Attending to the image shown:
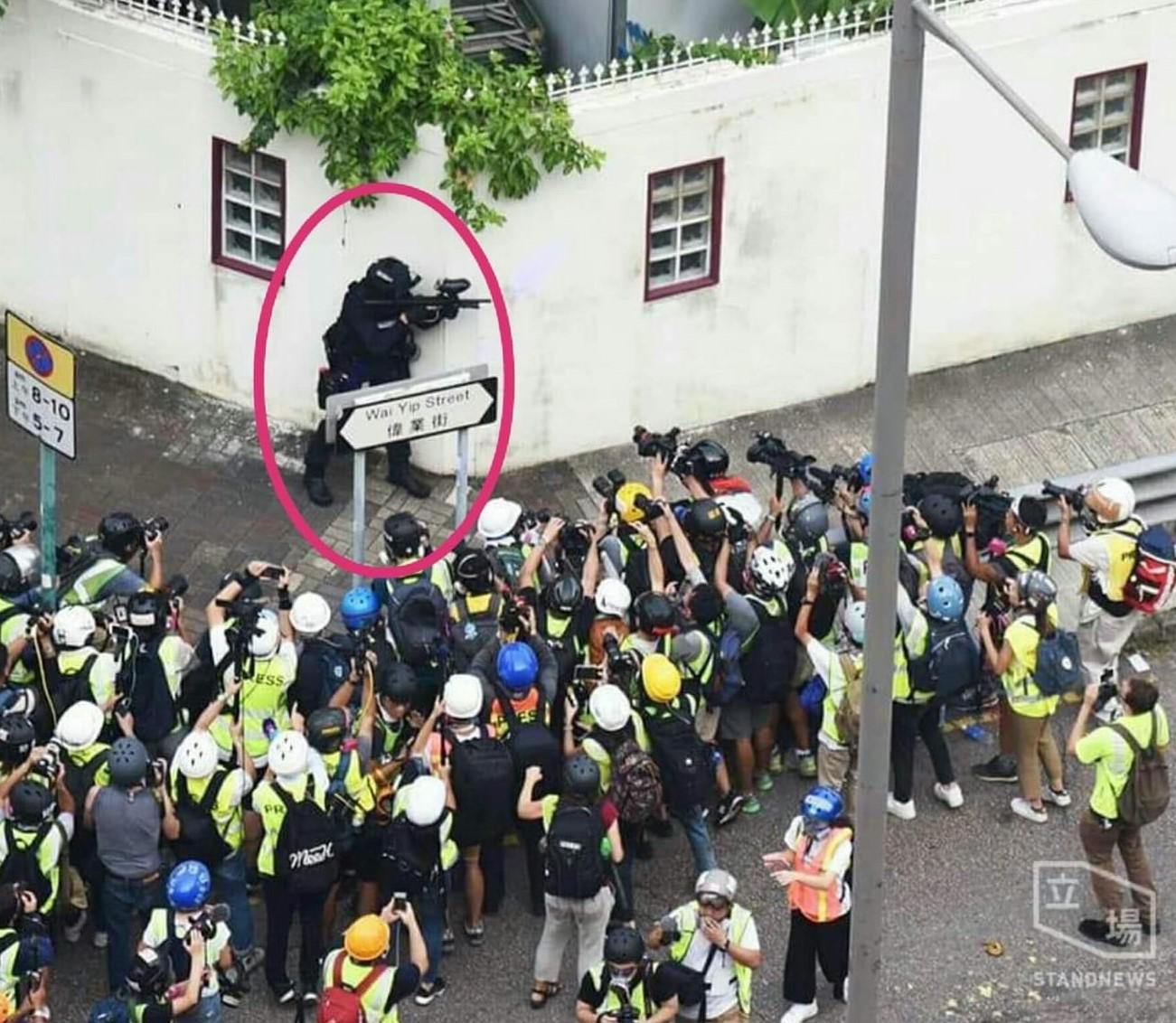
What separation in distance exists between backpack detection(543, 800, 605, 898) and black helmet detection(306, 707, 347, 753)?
42.5 inches

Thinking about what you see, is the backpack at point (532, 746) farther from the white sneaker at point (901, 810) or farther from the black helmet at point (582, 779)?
the white sneaker at point (901, 810)

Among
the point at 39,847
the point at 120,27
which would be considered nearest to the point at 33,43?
the point at 120,27

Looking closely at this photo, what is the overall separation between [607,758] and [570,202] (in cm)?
462

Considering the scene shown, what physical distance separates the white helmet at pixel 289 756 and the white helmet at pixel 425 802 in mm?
530

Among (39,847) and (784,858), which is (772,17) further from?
(39,847)

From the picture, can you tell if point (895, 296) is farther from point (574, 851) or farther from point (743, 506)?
point (743, 506)

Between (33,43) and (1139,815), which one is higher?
(33,43)

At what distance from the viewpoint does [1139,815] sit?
13.4 meters

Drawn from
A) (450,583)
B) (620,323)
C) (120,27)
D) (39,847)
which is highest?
(120,27)

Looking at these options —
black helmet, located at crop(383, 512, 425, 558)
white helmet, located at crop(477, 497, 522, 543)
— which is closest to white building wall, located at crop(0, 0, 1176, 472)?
white helmet, located at crop(477, 497, 522, 543)

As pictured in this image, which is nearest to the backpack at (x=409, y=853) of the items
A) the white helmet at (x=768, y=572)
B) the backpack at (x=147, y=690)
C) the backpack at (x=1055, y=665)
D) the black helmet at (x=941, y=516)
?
the backpack at (x=147, y=690)

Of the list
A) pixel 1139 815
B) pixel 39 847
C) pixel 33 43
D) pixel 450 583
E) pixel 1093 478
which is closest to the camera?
pixel 39 847

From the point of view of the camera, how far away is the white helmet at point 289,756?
41.1ft

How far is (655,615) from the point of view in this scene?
13562mm
